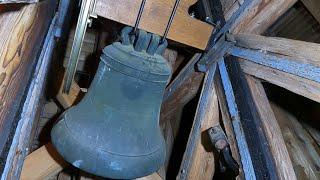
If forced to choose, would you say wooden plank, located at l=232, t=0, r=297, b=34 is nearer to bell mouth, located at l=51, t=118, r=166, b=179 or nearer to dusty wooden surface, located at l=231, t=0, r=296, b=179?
dusty wooden surface, located at l=231, t=0, r=296, b=179

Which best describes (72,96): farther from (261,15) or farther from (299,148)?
(299,148)

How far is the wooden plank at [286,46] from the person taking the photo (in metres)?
1.21

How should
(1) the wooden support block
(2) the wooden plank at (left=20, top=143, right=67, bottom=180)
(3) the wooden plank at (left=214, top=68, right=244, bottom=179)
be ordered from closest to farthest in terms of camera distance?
(3) the wooden plank at (left=214, top=68, right=244, bottom=179), (2) the wooden plank at (left=20, top=143, right=67, bottom=180), (1) the wooden support block

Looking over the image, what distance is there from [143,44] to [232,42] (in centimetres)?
66

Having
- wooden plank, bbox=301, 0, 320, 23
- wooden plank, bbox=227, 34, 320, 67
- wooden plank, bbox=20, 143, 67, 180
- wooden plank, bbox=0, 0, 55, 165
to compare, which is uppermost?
wooden plank, bbox=301, 0, 320, 23

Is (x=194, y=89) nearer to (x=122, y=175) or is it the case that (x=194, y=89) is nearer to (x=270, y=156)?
(x=270, y=156)

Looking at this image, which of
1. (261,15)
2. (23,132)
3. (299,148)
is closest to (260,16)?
(261,15)

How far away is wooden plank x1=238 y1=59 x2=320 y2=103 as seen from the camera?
1.19 meters

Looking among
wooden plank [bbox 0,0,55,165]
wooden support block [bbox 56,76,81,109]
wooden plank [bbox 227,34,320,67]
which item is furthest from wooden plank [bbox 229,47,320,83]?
wooden support block [bbox 56,76,81,109]

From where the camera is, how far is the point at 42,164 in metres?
1.92

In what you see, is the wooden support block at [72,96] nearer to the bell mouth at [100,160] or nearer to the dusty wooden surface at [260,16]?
the bell mouth at [100,160]

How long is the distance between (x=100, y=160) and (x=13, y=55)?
532 millimetres

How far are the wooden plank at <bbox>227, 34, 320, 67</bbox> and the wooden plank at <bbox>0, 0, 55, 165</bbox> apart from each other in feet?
3.18

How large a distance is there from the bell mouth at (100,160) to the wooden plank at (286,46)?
704 millimetres
